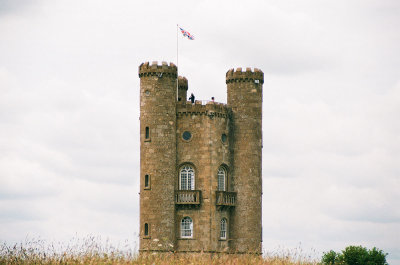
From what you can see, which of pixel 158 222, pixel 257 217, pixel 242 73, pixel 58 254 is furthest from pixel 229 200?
pixel 58 254

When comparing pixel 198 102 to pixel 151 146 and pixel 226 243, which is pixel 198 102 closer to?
pixel 151 146

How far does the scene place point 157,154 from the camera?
60.5 m

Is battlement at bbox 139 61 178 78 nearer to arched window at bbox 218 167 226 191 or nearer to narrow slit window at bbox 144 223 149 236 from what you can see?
arched window at bbox 218 167 226 191

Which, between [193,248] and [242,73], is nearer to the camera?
[193,248]

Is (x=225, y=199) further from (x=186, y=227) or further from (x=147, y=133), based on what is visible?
(x=147, y=133)

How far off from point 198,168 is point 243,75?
32.7ft

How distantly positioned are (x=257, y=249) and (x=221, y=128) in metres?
11.2

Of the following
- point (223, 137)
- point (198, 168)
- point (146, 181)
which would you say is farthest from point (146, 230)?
point (223, 137)

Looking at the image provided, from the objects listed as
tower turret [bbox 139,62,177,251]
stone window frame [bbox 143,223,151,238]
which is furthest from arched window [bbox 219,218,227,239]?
stone window frame [bbox 143,223,151,238]

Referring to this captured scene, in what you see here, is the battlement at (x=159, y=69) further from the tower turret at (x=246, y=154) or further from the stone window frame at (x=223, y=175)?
the stone window frame at (x=223, y=175)

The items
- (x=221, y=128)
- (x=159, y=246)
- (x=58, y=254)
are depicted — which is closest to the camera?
(x=58, y=254)

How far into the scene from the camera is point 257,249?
2453 inches

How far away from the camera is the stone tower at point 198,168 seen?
60219mm

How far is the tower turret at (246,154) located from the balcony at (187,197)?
451 cm
